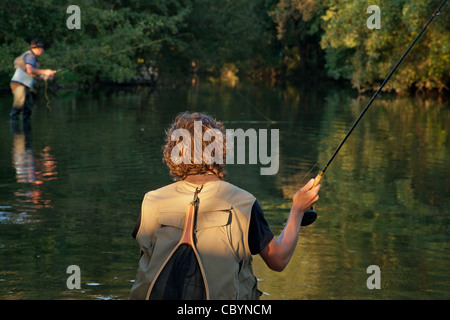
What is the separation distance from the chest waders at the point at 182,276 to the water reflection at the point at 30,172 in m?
5.60

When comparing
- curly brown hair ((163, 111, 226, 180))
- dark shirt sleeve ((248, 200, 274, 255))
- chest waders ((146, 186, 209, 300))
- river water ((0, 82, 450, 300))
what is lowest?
river water ((0, 82, 450, 300))

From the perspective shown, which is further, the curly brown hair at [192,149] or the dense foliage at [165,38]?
the dense foliage at [165,38]

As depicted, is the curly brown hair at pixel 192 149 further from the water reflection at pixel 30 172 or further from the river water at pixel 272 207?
the water reflection at pixel 30 172

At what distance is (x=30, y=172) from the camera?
11.3 meters

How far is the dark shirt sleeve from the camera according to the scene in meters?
3.53

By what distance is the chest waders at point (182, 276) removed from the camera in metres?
3.32

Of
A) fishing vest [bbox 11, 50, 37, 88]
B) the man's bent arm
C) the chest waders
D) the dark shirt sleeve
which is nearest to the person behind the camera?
the chest waders

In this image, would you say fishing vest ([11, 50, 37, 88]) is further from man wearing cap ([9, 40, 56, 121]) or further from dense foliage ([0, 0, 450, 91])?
dense foliage ([0, 0, 450, 91])

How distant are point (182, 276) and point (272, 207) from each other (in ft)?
19.0

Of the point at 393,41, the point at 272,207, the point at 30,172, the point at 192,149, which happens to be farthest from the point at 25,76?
the point at 393,41

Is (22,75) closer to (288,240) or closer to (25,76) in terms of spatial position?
(25,76)

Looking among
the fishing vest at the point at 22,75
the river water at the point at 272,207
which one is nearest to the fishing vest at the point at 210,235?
the river water at the point at 272,207

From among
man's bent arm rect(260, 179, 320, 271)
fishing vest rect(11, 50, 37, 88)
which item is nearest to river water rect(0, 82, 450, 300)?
fishing vest rect(11, 50, 37, 88)

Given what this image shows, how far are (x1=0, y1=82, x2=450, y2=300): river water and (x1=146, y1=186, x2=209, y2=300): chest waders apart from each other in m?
2.44
